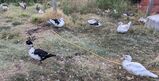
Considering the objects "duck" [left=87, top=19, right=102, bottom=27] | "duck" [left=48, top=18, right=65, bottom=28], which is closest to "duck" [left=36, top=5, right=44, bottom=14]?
"duck" [left=48, top=18, right=65, bottom=28]

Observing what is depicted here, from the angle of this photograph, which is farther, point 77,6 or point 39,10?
point 77,6

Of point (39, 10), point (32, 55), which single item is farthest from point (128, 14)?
point (32, 55)

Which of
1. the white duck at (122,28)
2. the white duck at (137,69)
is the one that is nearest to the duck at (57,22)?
the white duck at (122,28)

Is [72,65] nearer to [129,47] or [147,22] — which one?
[129,47]

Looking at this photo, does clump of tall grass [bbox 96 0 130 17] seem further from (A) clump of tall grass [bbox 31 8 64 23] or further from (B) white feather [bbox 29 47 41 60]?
(B) white feather [bbox 29 47 41 60]

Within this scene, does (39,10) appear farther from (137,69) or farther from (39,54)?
(137,69)

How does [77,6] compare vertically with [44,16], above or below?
below

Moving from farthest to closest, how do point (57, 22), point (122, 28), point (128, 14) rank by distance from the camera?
1. point (128, 14)
2. point (122, 28)
3. point (57, 22)

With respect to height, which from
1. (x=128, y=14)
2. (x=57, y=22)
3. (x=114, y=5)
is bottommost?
(x=128, y=14)

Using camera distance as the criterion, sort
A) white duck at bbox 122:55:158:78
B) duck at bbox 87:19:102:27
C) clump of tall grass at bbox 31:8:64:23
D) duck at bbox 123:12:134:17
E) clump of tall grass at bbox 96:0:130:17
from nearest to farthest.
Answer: white duck at bbox 122:55:158:78 < clump of tall grass at bbox 31:8:64:23 < duck at bbox 87:19:102:27 < duck at bbox 123:12:134:17 < clump of tall grass at bbox 96:0:130:17

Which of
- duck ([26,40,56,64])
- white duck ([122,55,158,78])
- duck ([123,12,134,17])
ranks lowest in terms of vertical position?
duck ([123,12,134,17])

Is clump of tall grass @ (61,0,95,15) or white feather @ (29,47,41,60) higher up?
white feather @ (29,47,41,60)

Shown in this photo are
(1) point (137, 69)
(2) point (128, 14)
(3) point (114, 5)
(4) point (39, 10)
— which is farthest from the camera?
(3) point (114, 5)

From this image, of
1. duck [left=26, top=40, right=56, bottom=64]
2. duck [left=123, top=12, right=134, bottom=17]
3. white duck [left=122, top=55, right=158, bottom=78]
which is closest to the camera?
white duck [left=122, top=55, right=158, bottom=78]
